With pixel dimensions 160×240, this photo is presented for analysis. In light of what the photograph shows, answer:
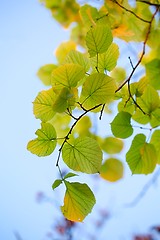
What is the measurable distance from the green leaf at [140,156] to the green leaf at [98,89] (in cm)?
15

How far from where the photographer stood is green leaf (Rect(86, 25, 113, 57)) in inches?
19.3

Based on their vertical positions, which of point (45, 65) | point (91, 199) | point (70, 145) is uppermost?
point (45, 65)

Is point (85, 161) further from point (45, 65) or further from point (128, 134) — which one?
point (45, 65)

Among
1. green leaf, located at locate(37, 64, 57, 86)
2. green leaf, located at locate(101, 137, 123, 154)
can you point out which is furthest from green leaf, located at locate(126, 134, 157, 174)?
green leaf, located at locate(37, 64, 57, 86)

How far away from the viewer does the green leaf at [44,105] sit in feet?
1.67

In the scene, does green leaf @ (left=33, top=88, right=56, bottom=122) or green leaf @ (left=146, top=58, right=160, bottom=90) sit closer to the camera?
green leaf @ (left=33, top=88, right=56, bottom=122)

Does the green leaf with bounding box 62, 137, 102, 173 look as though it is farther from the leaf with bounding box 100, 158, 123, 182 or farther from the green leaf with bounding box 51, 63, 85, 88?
the leaf with bounding box 100, 158, 123, 182

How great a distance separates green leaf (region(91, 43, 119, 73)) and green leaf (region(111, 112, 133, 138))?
11 cm

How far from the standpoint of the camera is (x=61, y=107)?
46 centimetres

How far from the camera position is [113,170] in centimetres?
91

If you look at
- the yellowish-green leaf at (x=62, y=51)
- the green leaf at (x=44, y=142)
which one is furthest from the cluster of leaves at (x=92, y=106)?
the yellowish-green leaf at (x=62, y=51)

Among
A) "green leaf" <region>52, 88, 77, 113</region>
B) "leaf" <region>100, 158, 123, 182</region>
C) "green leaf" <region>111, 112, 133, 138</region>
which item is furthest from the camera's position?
"leaf" <region>100, 158, 123, 182</region>

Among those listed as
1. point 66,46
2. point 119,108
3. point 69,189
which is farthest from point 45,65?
point 69,189

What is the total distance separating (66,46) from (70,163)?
22.2 inches
